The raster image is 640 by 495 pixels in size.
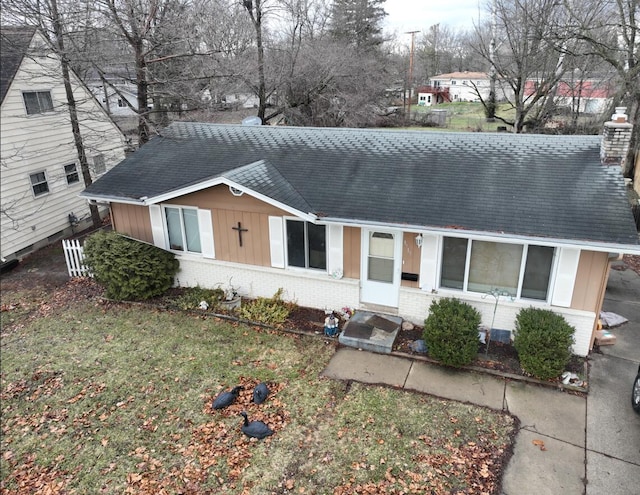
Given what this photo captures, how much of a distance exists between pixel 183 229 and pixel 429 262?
6583 millimetres

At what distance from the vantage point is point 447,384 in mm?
8391

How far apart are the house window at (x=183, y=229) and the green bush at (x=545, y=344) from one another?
8.24 meters

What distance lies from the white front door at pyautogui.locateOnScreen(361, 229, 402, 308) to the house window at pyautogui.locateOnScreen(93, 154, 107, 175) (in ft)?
45.1

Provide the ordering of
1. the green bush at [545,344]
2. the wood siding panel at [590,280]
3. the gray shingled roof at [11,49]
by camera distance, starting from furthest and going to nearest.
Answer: the gray shingled roof at [11,49]
the wood siding panel at [590,280]
the green bush at [545,344]

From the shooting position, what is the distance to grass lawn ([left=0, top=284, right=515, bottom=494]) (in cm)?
655

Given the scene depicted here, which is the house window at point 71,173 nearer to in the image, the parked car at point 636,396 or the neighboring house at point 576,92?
the parked car at point 636,396

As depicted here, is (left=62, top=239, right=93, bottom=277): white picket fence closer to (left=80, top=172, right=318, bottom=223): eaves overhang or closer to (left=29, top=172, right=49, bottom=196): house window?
(left=80, top=172, right=318, bottom=223): eaves overhang

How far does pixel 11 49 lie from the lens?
14.5m

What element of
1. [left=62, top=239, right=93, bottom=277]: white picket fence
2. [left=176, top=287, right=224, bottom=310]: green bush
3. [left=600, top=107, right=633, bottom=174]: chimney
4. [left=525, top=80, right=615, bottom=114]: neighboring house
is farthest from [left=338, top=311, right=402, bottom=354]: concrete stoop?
[left=525, top=80, right=615, bottom=114]: neighboring house

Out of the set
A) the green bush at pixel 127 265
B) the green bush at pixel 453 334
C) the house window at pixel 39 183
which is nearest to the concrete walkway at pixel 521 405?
the green bush at pixel 453 334

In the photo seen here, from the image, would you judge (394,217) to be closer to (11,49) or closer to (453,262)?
(453,262)

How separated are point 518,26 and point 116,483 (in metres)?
27.2

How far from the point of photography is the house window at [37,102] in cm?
1512

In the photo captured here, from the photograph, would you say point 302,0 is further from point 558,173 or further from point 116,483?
point 116,483
